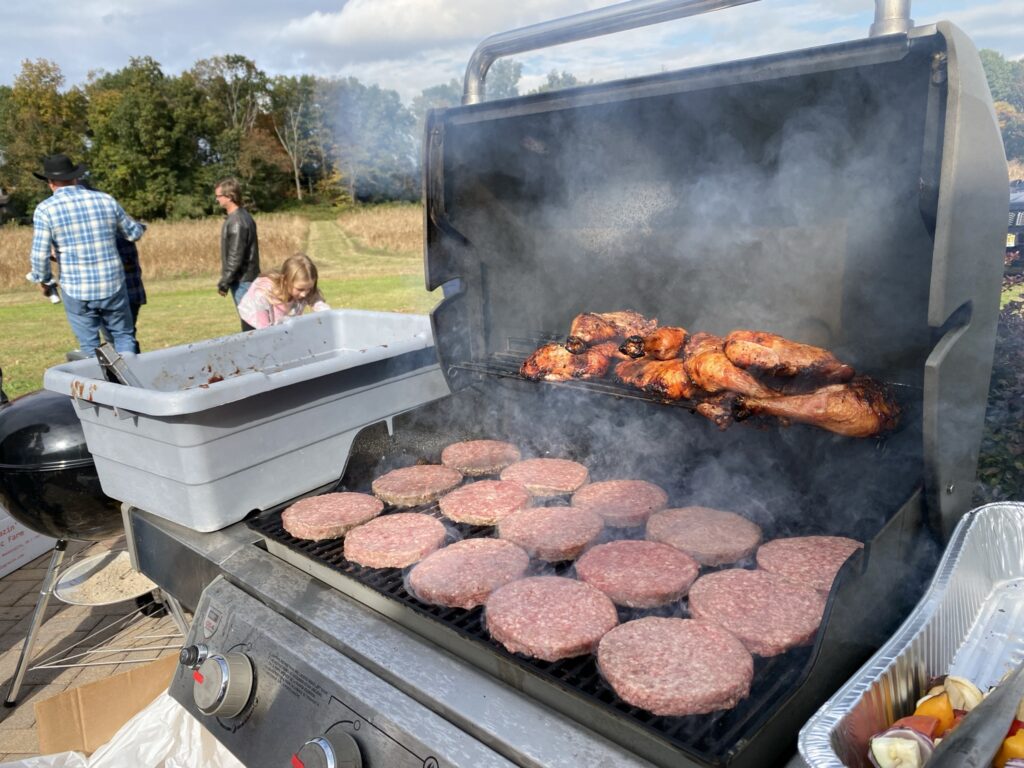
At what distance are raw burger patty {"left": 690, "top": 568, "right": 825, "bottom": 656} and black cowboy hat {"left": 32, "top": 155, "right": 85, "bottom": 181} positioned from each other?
7.63 metres

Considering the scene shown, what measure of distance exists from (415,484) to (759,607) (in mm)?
1216

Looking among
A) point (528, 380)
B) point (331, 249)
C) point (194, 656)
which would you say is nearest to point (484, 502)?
point (528, 380)

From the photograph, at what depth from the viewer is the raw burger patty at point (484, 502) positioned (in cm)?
216

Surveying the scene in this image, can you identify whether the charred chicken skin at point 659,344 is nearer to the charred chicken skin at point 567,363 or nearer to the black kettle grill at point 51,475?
the charred chicken skin at point 567,363

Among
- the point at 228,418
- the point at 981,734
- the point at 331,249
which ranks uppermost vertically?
the point at 228,418

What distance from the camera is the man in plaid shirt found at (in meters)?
6.83

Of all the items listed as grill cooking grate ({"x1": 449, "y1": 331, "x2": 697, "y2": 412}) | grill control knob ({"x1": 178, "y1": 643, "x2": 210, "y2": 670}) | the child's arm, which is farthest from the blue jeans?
grill control knob ({"x1": 178, "y1": 643, "x2": 210, "y2": 670})

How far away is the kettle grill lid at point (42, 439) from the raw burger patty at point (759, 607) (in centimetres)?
267

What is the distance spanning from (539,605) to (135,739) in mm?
1637

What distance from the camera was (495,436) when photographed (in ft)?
9.30

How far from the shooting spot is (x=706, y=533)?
1967 mm

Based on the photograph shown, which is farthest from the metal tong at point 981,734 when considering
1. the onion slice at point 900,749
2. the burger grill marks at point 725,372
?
the burger grill marks at point 725,372

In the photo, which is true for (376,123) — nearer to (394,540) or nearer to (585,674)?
(394,540)

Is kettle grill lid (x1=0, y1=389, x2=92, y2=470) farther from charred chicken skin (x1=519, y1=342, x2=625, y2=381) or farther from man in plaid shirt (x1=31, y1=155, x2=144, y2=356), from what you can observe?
man in plaid shirt (x1=31, y1=155, x2=144, y2=356)
